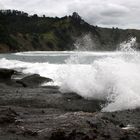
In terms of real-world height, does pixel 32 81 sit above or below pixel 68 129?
below

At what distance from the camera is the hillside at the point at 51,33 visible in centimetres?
14162

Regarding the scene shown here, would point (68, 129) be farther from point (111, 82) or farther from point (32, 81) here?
point (32, 81)

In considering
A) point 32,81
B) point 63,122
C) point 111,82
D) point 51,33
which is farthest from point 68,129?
point 51,33

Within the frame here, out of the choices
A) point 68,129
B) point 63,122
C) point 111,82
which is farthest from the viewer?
point 111,82

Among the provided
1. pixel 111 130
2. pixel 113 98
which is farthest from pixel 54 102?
pixel 111 130

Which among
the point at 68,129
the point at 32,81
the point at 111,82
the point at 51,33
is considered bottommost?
the point at 32,81

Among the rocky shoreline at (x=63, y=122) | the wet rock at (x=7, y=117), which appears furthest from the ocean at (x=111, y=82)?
the wet rock at (x=7, y=117)

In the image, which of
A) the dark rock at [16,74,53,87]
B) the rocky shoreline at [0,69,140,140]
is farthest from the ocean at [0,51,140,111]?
the dark rock at [16,74,53,87]

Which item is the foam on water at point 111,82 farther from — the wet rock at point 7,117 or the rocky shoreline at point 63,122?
the wet rock at point 7,117

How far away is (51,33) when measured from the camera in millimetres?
160375

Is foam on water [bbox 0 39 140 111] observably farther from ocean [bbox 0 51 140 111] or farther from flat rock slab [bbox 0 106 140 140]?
flat rock slab [bbox 0 106 140 140]

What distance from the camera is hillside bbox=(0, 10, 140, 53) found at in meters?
142

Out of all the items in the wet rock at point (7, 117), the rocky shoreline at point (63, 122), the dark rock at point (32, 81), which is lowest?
the dark rock at point (32, 81)

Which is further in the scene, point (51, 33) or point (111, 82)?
point (51, 33)
